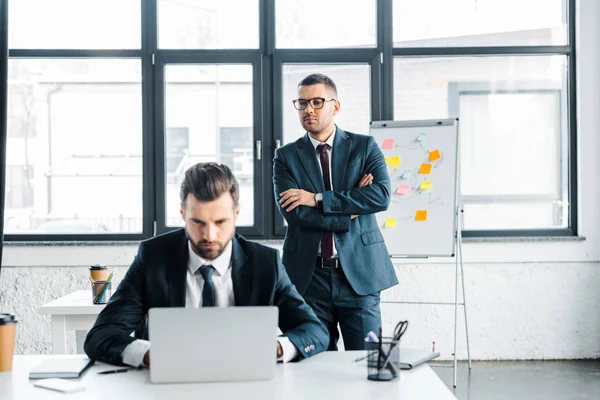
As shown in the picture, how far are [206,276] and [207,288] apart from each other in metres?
0.03

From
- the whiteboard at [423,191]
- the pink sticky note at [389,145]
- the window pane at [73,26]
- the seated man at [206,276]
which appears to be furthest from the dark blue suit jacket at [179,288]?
the window pane at [73,26]

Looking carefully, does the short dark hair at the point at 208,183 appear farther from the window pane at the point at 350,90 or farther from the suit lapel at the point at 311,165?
the window pane at the point at 350,90

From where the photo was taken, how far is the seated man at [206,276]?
2.15 metres

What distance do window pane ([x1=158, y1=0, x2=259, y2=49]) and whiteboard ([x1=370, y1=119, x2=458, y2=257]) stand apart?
131 centimetres

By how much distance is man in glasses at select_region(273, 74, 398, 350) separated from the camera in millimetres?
3316

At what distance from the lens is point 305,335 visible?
2203mm

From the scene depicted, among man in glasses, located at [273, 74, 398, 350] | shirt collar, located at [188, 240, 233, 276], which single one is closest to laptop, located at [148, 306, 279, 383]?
shirt collar, located at [188, 240, 233, 276]

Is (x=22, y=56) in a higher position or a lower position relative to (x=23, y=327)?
higher

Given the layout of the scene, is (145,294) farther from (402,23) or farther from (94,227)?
(402,23)

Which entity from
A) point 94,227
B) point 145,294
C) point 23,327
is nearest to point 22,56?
point 94,227

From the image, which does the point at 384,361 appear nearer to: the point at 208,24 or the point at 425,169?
the point at 425,169

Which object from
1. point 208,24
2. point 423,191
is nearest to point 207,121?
point 208,24

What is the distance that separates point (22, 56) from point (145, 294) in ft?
11.9

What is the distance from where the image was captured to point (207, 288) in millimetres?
2215
